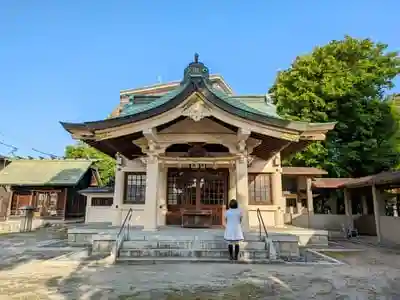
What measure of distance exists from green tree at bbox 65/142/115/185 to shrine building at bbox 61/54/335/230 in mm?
15685

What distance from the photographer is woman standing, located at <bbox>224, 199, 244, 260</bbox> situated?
719 cm

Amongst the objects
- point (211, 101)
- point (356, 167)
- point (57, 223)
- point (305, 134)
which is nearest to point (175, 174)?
point (211, 101)

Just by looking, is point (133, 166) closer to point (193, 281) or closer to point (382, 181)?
point (193, 281)

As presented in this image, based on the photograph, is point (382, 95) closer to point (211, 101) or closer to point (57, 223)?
point (211, 101)

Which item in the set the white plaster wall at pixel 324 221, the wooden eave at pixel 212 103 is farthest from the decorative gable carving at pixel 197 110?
the white plaster wall at pixel 324 221

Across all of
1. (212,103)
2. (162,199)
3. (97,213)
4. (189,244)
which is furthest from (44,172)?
(189,244)

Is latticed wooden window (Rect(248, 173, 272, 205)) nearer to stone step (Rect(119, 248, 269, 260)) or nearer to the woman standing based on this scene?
stone step (Rect(119, 248, 269, 260))

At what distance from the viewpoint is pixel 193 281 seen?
5.44m

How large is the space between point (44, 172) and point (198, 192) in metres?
16.7

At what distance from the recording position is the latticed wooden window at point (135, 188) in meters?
12.4

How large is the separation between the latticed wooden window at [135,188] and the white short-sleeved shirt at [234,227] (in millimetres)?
5889

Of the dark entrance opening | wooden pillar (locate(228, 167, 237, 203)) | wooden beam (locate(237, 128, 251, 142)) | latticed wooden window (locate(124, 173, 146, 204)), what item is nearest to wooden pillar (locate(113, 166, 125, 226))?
latticed wooden window (locate(124, 173, 146, 204))

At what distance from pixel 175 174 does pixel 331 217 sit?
28.9 feet

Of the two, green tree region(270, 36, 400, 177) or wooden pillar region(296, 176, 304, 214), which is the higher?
green tree region(270, 36, 400, 177)
